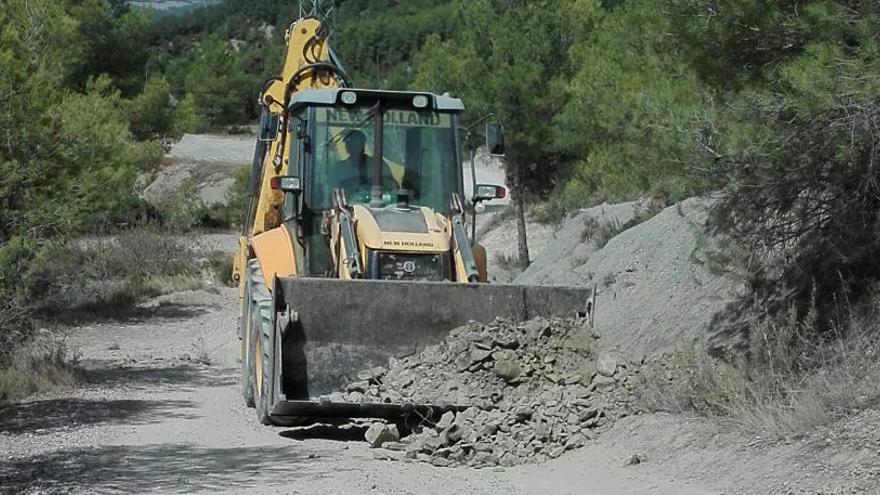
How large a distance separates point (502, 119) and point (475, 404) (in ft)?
60.2

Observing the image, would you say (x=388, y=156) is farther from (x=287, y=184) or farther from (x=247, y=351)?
(x=247, y=351)

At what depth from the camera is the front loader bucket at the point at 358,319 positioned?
1157cm

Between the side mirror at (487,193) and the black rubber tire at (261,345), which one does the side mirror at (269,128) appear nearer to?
the black rubber tire at (261,345)

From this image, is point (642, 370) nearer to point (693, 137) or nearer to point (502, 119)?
point (693, 137)

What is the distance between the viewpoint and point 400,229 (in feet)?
40.9

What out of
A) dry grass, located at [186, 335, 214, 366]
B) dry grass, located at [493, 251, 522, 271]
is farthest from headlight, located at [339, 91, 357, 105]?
dry grass, located at [493, 251, 522, 271]

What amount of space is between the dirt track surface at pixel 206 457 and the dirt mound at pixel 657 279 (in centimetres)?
274

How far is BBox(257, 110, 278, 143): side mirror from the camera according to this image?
1470 centimetres

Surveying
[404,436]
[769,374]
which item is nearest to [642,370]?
[769,374]

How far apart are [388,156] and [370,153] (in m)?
0.20

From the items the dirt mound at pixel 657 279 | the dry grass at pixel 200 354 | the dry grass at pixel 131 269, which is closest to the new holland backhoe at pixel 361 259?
the dirt mound at pixel 657 279

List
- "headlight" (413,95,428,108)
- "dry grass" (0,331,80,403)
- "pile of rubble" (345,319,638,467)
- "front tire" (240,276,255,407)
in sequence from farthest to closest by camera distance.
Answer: "dry grass" (0,331,80,403)
"front tire" (240,276,255,407)
"headlight" (413,95,428,108)
"pile of rubble" (345,319,638,467)

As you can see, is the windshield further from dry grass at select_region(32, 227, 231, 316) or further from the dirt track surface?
dry grass at select_region(32, 227, 231, 316)

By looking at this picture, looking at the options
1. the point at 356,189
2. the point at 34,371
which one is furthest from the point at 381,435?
the point at 34,371
